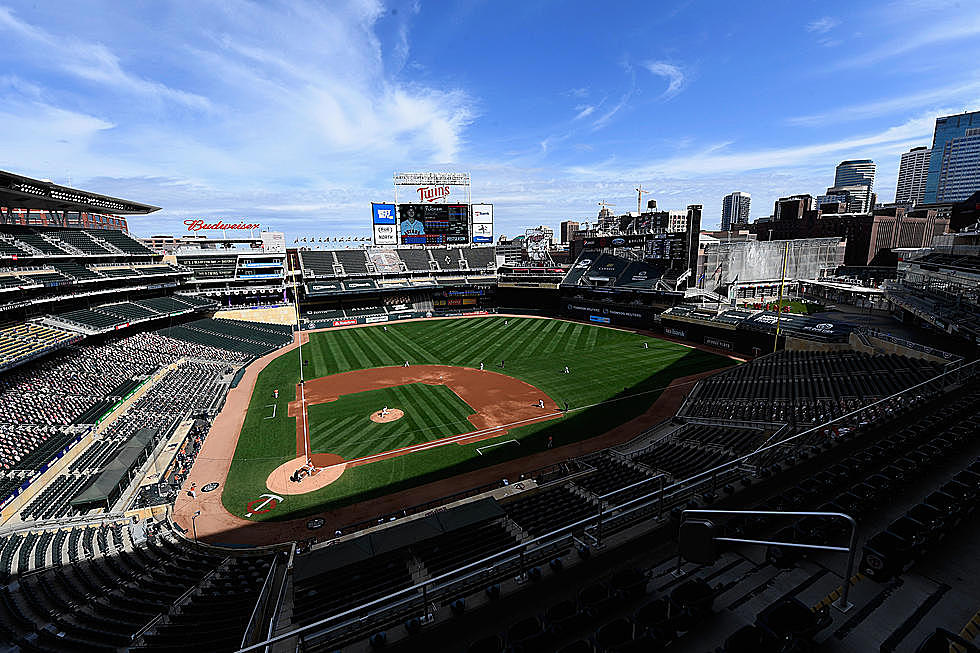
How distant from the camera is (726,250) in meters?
57.7

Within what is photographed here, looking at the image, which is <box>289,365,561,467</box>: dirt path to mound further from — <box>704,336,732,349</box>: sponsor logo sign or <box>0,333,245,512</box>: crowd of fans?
<box>704,336,732,349</box>: sponsor logo sign

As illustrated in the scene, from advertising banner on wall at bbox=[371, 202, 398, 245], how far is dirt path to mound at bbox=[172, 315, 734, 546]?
46.4m

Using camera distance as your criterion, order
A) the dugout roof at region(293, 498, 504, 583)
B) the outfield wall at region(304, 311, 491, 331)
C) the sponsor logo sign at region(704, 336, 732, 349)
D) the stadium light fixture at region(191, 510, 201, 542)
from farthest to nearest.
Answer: the outfield wall at region(304, 311, 491, 331) → the sponsor logo sign at region(704, 336, 732, 349) → the stadium light fixture at region(191, 510, 201, 542) → the dugout roof at region(293, 498, 504, 583)

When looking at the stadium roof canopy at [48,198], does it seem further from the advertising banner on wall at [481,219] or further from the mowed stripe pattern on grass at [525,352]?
the advertising banner on wall at [481,219]

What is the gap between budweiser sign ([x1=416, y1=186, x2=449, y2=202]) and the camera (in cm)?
7244

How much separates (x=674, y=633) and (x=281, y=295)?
237ft

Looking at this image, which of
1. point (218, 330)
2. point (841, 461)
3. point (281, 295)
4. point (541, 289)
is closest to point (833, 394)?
point (841, 461)

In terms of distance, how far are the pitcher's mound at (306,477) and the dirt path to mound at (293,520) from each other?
2.24 m

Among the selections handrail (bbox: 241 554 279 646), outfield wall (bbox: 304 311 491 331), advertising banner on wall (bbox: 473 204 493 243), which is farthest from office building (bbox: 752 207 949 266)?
handrail (bbox: 241 554 279 646)

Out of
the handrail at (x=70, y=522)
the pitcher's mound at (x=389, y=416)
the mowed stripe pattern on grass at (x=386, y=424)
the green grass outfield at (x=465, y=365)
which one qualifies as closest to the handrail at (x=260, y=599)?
the green grass outfield at (x=465, y=365)

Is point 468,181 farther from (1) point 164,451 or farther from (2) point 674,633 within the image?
(2) point 674,633

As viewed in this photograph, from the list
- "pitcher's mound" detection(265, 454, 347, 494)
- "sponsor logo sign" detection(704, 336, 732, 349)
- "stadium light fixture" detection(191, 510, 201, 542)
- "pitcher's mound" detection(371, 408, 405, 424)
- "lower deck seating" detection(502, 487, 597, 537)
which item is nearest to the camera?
"lower deck seating" detection(502, 487, 597, 537)

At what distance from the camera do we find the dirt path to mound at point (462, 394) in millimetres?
25844

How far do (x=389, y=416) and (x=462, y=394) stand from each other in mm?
6460
